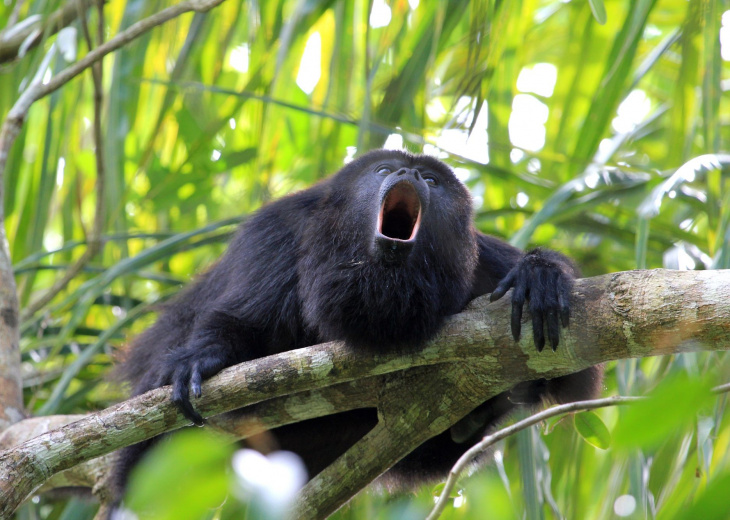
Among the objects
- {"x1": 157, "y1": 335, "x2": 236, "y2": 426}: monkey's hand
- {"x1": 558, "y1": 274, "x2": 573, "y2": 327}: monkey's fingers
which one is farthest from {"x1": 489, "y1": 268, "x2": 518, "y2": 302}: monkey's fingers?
{"x1": 157, "y1": 335, "x2": 236, "y2": 426}: monkey's hand

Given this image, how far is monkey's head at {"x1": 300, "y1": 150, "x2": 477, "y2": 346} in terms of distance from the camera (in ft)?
6.38

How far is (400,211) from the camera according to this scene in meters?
2.32

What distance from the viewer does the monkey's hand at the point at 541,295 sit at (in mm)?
1647

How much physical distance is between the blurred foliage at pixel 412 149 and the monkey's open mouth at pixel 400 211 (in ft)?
0.67

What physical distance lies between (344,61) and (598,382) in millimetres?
1688

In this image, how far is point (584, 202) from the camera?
2.72 m

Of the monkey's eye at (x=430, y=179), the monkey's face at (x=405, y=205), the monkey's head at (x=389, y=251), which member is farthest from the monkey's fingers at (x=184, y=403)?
the monkey's eye at (x=430, y=179)

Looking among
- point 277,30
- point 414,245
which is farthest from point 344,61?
point 414,245

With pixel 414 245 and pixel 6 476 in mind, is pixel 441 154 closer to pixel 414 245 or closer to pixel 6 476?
pixel 414 245

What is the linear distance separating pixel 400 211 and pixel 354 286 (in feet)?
1.16

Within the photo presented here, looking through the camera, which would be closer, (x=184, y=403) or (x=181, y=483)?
(x=181, y=483)

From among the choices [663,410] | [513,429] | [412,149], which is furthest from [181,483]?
[412,149]

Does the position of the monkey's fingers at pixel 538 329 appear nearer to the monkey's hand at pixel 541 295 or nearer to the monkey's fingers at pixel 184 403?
the monkey's hand at pixel 541 295

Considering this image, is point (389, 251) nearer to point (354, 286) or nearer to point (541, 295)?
point (354, 286)
